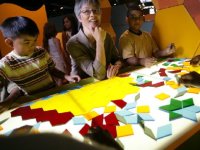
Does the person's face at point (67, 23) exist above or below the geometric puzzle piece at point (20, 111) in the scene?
above

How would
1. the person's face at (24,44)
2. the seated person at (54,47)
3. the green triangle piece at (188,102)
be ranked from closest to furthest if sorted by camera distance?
the green triangle piece at (188,102), the person's face at (24,44), the seated person at (54,47)

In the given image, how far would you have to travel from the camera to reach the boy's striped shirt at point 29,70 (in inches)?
60.2

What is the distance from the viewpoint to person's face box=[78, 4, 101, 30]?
1723mm

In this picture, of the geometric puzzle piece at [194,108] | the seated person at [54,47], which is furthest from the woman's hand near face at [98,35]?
the seated person at [54,47]

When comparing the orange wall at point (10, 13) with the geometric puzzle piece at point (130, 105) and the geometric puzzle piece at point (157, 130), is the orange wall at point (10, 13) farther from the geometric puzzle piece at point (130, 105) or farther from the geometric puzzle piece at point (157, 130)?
the geometric puzzle piece at point (157, 130)

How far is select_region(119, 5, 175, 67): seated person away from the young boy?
75cm

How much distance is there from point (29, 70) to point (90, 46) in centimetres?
52

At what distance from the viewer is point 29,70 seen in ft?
5.26

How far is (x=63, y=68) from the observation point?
322cm

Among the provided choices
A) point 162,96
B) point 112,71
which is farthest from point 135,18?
point 162,96

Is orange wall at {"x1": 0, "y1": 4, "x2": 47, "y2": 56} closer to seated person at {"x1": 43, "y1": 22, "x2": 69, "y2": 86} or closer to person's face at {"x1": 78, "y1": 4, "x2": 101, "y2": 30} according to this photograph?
seated person at {"x1": 43, "y1": 22, "x2": 69, "y2": 86}

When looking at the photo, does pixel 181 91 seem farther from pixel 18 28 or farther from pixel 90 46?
pixel 18 28

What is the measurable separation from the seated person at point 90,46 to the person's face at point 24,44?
363 millimetres

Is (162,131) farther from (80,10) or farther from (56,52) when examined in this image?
(56,52)
